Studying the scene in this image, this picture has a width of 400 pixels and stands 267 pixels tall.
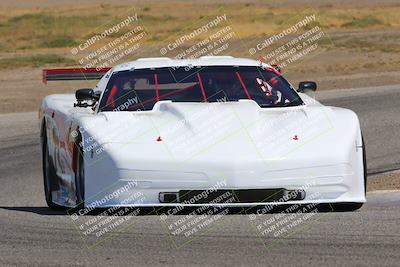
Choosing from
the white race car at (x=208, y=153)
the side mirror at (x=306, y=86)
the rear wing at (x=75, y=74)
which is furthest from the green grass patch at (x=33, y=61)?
the white race car at (x=208, y=153)

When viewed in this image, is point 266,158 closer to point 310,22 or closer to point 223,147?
point 223,147

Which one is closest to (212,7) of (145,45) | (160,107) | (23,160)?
(145,45)

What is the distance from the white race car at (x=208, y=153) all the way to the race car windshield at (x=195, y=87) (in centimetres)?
2

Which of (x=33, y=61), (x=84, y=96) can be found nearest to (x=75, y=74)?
(x=84, y=96)

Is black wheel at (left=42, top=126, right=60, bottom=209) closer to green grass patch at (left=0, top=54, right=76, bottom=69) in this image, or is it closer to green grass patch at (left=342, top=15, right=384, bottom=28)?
green grass patch at (left=0, top=54, right=76, bottom=69)

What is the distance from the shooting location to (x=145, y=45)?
48219mm

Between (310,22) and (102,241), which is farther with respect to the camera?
(310,22)

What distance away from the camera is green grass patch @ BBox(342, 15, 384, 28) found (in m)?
61.7

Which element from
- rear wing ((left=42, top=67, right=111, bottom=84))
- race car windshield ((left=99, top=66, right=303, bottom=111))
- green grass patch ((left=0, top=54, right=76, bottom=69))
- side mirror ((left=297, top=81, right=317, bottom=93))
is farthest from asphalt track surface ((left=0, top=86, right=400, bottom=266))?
green grass patch ((left=0, top=54, right=76, bottom=69))

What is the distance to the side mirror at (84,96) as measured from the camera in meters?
10.6

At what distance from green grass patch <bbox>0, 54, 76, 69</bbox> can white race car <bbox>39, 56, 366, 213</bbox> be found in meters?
29.0

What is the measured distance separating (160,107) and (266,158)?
142 cm

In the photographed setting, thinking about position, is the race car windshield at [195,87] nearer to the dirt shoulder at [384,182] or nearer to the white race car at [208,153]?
the white race car at [208,153]

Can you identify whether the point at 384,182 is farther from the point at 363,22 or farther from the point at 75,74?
the point at 363,22
